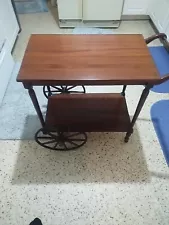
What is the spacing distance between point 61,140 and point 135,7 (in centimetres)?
209

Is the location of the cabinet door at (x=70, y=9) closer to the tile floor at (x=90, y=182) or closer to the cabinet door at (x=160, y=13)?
the cabinet door at (x=160, y=13)

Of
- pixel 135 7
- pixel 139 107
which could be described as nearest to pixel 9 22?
pixel 135 7

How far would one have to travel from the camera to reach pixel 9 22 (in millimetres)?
1953

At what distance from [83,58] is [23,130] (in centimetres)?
75

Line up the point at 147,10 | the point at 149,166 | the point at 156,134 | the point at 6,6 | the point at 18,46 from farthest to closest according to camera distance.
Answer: the point at 147,10 < the point at 18,46 < the point at 6,6 < the point at 156,134 < the point at 149,166

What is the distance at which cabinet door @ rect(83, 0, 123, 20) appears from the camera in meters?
2.15

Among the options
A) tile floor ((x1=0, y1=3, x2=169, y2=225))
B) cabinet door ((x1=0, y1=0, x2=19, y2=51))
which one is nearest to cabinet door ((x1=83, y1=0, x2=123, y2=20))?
cabinet door ((x1=0, y1=0, x2=19, y2=51))

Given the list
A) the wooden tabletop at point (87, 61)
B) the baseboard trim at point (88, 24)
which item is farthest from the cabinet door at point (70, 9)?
the wooden tabletop at point (87, 61)

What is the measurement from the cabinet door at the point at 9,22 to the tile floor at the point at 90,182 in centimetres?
115

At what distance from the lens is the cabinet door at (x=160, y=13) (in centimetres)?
202

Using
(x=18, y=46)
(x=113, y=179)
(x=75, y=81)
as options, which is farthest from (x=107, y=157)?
(x=18, y=46)

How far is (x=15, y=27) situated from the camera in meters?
2.14

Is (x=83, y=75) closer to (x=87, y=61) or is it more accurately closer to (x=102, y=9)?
(x=87, y=61)

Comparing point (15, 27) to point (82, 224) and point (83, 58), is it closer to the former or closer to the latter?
point (83, 58)
